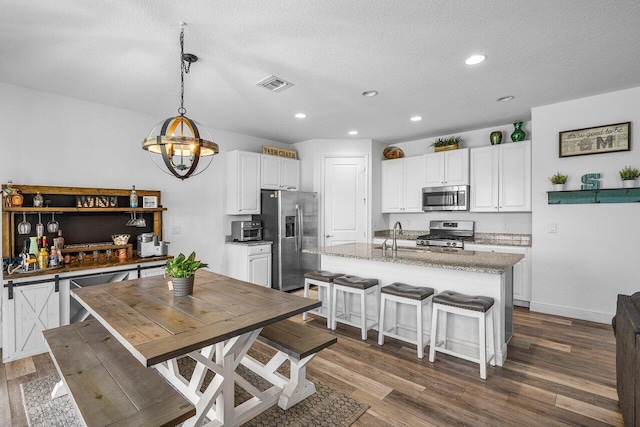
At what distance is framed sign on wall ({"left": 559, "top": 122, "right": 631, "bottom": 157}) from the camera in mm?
3512

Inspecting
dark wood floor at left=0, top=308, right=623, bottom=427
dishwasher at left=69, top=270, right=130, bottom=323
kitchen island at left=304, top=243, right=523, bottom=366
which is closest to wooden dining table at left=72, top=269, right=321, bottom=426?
dark wood floor at left=0, top=308, right=623, bottom=427

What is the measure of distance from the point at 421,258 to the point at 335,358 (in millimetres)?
1226

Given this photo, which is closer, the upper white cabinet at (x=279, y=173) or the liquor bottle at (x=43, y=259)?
the liquor bottle at (x=43, y=259)

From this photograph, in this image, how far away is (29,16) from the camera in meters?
2.12

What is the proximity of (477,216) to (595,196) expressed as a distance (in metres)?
1.67

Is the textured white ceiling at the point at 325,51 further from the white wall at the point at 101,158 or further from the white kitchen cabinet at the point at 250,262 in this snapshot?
the white kitchen cabinet at the point at 250,262

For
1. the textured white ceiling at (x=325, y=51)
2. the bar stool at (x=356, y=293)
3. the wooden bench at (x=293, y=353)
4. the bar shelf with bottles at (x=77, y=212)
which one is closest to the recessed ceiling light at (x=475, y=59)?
the textured white ceiling at (x=325, y=51)

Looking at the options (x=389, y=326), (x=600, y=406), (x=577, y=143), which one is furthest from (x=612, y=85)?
(x=389, y=326)

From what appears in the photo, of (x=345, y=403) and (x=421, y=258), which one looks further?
(x=421, y=258)

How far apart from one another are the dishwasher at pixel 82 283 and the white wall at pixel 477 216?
402cm

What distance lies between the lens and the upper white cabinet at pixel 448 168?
195 inches

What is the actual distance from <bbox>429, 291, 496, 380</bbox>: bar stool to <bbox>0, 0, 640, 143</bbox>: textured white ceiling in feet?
6.70

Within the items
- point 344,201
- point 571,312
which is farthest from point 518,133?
point 344,201

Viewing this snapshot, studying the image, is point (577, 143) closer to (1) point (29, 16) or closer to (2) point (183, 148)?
(2) point (183, 148)
